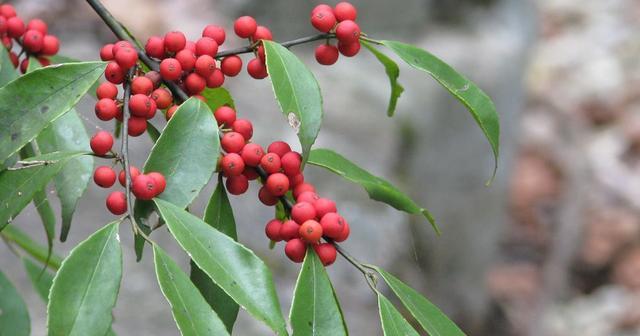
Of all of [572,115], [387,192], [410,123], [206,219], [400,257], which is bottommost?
[206,219]

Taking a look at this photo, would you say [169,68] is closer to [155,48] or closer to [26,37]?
[155,48]

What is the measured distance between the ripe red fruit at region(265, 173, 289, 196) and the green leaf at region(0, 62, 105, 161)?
0.12 metres

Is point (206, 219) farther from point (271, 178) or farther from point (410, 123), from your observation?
point (410, 123)

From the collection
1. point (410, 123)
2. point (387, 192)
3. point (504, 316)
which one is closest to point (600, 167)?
point (504, 316)

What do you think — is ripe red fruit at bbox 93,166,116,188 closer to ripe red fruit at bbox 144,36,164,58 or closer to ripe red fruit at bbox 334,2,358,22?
ripe red fruit at bbox 144,36,164,58

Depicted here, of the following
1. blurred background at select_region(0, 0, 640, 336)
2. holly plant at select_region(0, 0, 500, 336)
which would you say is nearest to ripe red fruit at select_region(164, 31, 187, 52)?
holly plant at select_region(0, 0, 500, 336)

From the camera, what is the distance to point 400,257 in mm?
2041

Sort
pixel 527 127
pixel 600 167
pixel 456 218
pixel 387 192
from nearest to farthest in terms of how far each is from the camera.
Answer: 1. pixel 387 192
2. pixel 456 218
3. pixel 600 167
4. pixel 527 127

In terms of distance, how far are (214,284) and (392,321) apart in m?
0.11

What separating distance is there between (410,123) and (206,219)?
1.64 metres

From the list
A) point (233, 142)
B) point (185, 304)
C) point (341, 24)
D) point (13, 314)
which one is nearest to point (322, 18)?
point (341, 24)

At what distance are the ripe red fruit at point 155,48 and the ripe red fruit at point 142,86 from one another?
36mm

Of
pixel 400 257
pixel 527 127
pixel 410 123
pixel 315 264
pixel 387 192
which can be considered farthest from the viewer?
pixel 527 127

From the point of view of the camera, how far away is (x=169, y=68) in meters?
0.57
